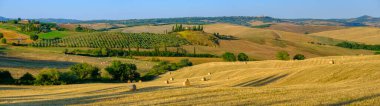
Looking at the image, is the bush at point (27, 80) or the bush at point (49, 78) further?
the bush at point (27, 80)

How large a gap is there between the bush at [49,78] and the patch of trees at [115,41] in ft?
229

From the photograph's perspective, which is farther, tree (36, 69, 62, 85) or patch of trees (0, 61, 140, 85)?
patch of trees (0, 61, 140, 85)

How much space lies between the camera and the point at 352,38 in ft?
616

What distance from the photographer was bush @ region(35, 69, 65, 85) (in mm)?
57656

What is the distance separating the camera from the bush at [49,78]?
189ft

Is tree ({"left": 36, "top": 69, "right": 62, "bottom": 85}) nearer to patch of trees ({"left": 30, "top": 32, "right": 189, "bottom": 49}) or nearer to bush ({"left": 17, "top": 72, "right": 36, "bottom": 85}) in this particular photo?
bush ({"left": 17, "top": 72, "right": 36, "bottom": 85})

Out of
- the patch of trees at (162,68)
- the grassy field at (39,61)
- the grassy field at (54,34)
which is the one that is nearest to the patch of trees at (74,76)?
the patch of trees at (162,68)

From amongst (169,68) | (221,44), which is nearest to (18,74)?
(169,68)

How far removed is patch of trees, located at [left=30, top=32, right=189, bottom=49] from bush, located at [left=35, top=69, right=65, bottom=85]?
69.7 m

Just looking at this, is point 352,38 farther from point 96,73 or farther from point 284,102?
point 284,102

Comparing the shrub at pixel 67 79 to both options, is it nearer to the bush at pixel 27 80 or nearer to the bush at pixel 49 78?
the bush at pixel 49 78

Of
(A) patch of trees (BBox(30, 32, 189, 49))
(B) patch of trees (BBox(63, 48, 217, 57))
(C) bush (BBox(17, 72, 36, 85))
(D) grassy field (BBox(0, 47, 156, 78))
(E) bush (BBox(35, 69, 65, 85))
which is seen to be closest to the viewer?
(E) bush (BBox(35, 69, 65, 85))

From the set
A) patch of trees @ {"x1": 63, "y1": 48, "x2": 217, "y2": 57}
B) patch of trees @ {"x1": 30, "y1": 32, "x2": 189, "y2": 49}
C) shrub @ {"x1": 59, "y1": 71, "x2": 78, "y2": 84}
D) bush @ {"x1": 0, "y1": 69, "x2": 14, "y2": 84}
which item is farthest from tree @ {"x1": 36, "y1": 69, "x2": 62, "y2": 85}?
patch of trees @ {"x1": 30, "y1": 32, "x2": 189, "y2": 49}

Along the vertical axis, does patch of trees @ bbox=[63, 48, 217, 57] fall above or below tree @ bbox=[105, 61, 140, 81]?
below
